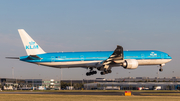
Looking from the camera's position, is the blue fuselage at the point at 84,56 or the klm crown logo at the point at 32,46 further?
the klm crown logo at the point at 32,46

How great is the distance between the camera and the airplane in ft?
199

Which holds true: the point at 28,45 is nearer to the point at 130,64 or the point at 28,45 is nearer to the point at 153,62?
the point at 130,64

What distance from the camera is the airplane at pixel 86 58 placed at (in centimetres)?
6059

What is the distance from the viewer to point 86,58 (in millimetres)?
61562

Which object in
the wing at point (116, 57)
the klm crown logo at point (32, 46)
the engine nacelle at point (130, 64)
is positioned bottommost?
the engine nacelle at point (130, 64)

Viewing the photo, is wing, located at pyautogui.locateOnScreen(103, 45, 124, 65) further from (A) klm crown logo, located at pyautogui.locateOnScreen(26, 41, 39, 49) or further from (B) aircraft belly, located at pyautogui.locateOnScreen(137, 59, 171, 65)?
(A) klm crown logo, located at pyautogui.locateOnScreen(26, 41, 39, 49)

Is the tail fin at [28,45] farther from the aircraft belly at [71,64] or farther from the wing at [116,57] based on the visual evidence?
the wing at [116,57]

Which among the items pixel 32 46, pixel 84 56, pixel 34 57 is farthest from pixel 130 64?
pixel 32 46

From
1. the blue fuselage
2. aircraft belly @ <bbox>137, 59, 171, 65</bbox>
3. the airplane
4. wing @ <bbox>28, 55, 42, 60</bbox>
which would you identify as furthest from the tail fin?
aircraft belly @ <bbox>137, 59, 171, 65</bbox>

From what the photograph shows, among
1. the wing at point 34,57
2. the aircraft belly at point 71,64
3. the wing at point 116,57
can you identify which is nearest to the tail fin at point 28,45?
the wing at point 34,57

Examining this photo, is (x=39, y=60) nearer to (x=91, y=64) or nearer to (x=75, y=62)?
(x=75, y=62)

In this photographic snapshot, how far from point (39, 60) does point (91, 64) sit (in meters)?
12.0

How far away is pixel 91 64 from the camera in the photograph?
62.1 meters

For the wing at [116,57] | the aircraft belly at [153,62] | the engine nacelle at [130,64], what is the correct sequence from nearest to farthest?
the wing at [116,57] → the engine nacelle at [130,64] → the aircraft belly at [153,62]
